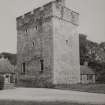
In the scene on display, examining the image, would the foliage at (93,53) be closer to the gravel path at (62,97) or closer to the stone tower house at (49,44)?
the stone tower house at (49,44)

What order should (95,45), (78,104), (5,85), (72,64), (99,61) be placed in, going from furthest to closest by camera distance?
(95,45) < (99,61) < (72,64) < (5,85) < (78,104)

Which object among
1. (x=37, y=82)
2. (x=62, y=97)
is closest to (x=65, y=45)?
(x=37, y=82)

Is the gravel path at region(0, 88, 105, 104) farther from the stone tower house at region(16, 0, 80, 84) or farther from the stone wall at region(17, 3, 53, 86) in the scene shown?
Answer: the stone wall at region(17, 3, 53, 86)

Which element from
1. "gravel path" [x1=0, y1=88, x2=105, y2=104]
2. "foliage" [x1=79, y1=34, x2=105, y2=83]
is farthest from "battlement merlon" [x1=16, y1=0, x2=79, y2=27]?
"foliage" [x1=79, y1=34, x2=105, y2=83]

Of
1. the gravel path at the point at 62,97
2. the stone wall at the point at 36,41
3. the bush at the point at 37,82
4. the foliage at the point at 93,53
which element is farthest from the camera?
the foliage at the point at 93,53

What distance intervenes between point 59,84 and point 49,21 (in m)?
7.09

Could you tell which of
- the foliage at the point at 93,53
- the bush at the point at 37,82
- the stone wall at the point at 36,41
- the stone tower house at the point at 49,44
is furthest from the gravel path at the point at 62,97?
the foliage at the point at 93,53

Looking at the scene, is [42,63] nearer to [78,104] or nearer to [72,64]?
[72,64]

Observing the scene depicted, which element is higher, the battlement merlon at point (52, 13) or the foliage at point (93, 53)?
the battlement merlon at point (52, 13)

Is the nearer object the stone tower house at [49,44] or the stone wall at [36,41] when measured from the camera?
the stone tower house at [49,44]

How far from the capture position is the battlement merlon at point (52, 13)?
74.6 ft

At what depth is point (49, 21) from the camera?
22797mm

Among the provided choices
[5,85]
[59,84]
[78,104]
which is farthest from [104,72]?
[78,104]

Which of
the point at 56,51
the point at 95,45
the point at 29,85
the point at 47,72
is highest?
the point at 95,45
